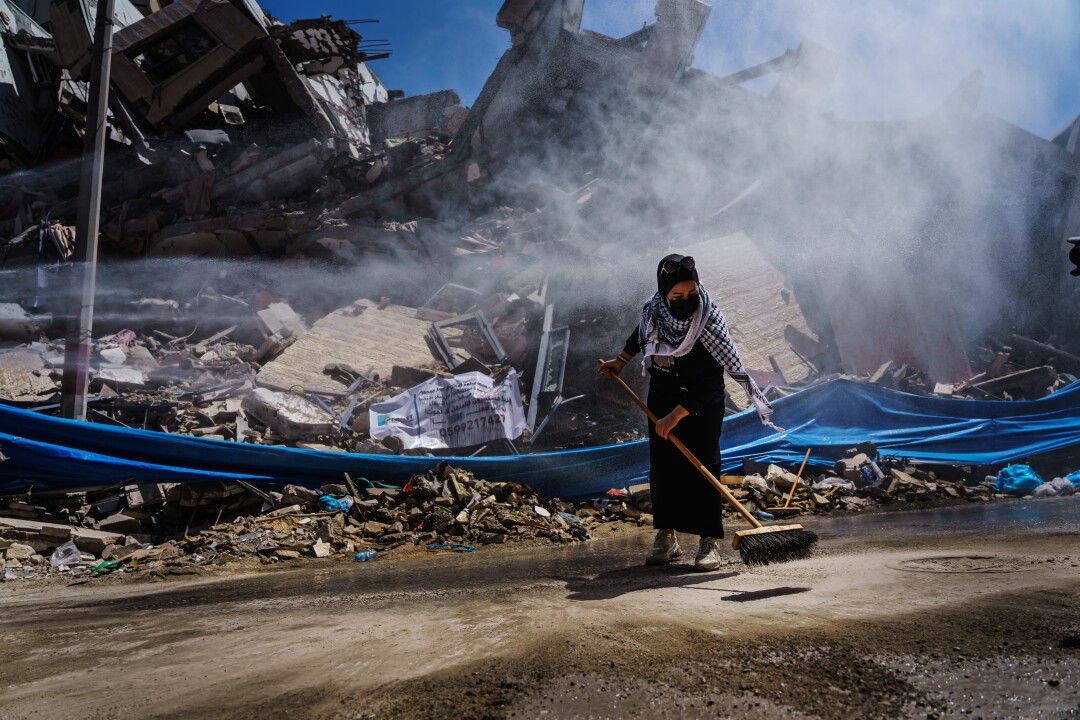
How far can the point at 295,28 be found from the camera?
59.6ft

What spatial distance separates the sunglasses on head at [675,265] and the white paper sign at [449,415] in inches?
194

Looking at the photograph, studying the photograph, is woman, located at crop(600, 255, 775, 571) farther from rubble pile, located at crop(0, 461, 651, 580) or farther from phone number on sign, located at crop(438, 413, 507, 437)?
phone number on sign, located at crop(438, 413, 507, 437)

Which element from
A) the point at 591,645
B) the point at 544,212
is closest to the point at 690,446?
the point at 591,645

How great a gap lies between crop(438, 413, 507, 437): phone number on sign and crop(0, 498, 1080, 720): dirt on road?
4.58 metres

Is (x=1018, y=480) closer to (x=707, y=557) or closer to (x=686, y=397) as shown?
(x=707, y=557)

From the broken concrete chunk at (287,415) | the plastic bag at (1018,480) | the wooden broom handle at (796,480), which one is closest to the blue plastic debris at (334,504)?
the broken concrete chunk at (287,415)

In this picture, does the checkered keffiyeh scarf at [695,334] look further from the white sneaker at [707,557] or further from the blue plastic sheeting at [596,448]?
the blue plastic sheeting at [596,448]

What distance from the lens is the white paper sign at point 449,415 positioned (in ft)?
26.4

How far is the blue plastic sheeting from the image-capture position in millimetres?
5172

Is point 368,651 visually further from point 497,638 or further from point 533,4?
point 533,4

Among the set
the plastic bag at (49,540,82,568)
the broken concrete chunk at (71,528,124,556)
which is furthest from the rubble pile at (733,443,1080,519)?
the plastic bag at (49,540,82,568)

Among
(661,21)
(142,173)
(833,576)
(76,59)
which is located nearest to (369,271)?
(142,173)

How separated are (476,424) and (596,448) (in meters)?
2.18

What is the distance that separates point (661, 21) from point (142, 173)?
535 inches
